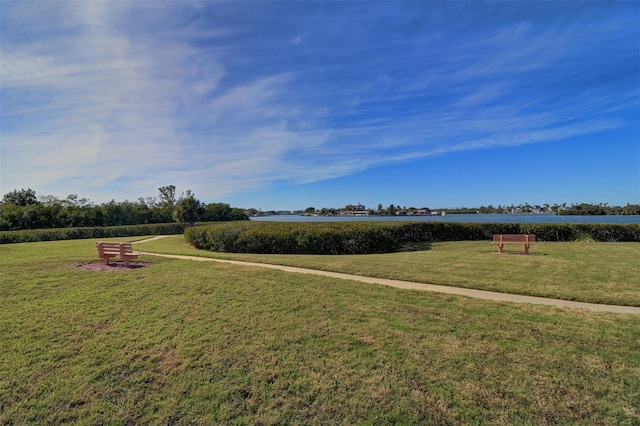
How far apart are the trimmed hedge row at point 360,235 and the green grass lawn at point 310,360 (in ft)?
21.8

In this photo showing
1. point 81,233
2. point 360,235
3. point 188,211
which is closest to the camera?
→ point 360,235

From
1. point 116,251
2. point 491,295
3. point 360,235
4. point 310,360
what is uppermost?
point 360,235

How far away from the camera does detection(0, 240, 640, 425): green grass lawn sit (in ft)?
9.85

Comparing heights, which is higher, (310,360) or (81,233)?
(81,233)

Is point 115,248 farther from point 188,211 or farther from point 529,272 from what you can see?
point 188,211

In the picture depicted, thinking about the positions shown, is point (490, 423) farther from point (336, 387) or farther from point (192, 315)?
point (192, 315)

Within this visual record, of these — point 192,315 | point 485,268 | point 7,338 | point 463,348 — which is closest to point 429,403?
point 463,348

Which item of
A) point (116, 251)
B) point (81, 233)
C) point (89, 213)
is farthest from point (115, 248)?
point (89, 213)

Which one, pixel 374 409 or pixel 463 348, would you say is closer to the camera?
pixel 374 409

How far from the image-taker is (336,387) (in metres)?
3.31

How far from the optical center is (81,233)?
24.8 metres

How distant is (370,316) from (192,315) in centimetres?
267

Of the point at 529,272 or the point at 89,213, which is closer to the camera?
the point at 529,272

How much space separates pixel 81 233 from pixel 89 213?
7315 millimetres
